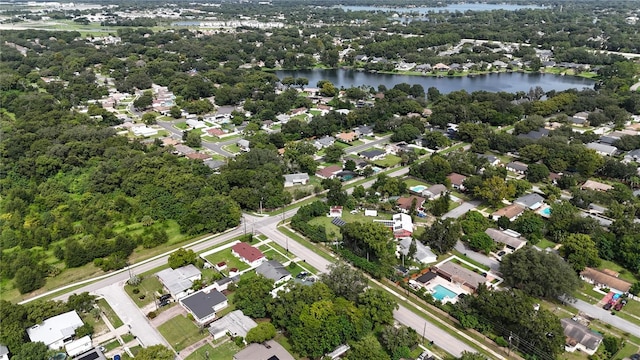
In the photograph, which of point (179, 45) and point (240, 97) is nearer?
point (240, 97)

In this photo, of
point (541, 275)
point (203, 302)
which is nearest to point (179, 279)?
point (203, 302)

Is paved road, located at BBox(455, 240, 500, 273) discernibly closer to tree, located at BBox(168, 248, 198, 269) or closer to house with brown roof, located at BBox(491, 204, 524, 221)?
house with brown roof, located at BBox(491, 204, 524, 221)

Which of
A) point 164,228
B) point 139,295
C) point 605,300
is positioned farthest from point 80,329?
point 605,300

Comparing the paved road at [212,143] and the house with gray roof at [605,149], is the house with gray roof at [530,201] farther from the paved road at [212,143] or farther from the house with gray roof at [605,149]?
the paved road at [212,143]

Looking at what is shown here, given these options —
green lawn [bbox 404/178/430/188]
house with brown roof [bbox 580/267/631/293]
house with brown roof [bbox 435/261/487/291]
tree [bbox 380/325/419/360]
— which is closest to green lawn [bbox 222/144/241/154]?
green lawn [bbox 404/178/430/188]

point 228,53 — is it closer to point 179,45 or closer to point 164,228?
point 179,45

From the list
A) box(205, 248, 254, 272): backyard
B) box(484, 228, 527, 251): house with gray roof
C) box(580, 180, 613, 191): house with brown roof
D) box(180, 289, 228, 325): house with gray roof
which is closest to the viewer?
box(180, 289, 228, 325): house with gray roof
